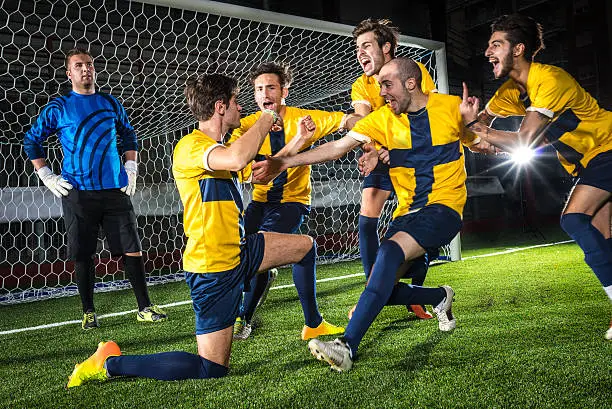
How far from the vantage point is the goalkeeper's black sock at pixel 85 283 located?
3854mm

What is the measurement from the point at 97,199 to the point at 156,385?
2.09 metres

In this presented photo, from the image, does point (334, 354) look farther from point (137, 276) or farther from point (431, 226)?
point (137, 276)

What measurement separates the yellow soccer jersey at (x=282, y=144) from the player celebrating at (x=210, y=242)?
2.99 ft

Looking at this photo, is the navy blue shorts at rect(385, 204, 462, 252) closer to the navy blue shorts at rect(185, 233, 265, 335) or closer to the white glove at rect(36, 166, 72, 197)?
the navy blue shorts at rect(185, 233, 265, 335)

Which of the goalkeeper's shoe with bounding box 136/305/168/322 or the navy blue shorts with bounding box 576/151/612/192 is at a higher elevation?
the navy blue shorts with bounding box 576/151/612/192

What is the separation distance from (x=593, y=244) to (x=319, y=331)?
1.51 metres

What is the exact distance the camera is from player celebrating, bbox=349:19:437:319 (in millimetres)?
3467

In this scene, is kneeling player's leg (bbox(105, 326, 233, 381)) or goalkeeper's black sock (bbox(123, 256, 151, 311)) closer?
kneeling player's leg (bbox(105, 326, 233, 381))

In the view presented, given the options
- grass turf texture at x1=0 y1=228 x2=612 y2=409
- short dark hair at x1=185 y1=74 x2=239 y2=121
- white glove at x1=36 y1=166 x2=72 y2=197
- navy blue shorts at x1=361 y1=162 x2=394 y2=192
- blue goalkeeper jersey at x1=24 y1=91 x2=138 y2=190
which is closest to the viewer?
grass turf texture at x1=0 y1=228 x2=612 y2=409

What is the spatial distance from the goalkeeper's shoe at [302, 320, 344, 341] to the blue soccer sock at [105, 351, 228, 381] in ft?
2.59

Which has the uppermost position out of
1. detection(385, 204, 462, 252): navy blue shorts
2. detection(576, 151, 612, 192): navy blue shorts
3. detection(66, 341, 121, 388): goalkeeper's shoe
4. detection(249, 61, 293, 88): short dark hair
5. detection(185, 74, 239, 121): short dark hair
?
detection(249, 61, 293, 88): short dark hair

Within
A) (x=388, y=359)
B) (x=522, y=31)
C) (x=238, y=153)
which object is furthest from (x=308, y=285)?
(x=522, y=31)

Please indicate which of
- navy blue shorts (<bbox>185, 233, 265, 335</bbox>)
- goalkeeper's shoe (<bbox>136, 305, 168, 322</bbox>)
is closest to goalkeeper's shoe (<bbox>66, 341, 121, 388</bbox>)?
navy blue shorts (<bbox>185, 233, 265, 335</bbox>)

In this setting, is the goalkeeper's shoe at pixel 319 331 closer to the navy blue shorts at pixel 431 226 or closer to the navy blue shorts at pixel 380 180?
the navy blue shorts at pixel 431 226
